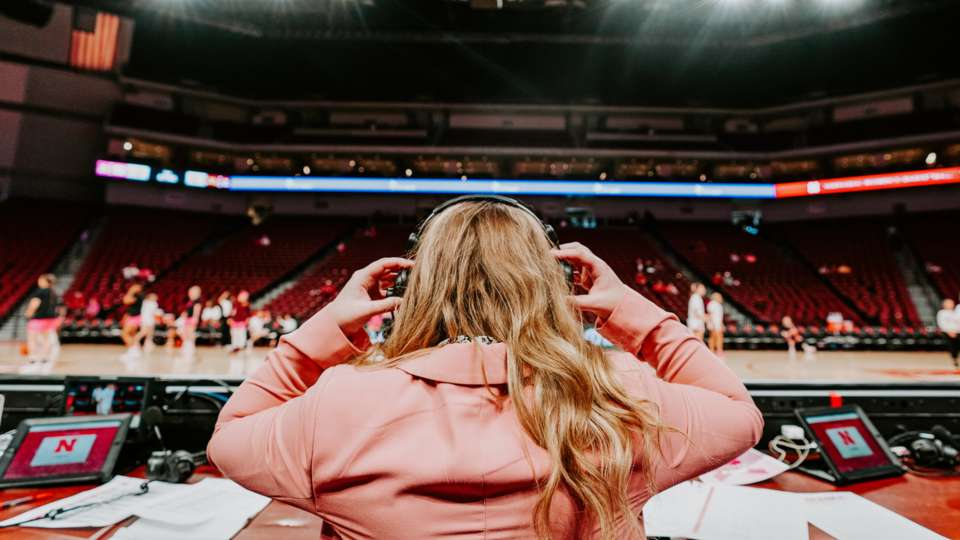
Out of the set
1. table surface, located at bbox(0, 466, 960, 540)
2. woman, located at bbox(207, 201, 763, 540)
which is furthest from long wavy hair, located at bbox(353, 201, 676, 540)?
table surface, located at bbox(0, 466, 960, 540)

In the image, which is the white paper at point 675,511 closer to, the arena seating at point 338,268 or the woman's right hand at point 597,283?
the woman's right hand at point 597,283

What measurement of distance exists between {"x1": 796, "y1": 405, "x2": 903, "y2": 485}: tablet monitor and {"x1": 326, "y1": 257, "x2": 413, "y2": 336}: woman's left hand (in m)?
1.47

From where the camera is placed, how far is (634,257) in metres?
12.9

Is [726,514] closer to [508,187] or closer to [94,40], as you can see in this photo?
[508,187]

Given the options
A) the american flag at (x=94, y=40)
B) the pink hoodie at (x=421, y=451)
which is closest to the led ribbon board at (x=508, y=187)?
the american flag at (x=94, y=40)

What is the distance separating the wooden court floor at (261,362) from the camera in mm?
5453

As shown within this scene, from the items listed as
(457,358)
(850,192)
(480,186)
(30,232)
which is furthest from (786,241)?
(30,232)

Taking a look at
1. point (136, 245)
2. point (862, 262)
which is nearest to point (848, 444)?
point (862, 262)

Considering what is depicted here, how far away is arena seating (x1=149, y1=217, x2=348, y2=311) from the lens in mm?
10562

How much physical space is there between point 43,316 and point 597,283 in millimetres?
8219

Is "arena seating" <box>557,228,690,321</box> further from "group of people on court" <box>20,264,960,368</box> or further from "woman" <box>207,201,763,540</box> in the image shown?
"woman" <box>207,201,763,540</box>

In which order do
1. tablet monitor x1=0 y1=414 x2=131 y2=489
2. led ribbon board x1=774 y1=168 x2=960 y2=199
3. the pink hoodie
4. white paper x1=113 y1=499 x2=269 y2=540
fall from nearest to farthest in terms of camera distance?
the pink hoodie → white paper x1=113 y1=499 x2=269 y2=540 → tablet monitor x1=0 y1=414 x2=131 y2=489 → led ribbon board x1=774 y1=168 x2=960 y2=199

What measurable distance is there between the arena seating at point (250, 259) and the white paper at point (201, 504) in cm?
1015

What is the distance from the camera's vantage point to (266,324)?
9.00 metres
